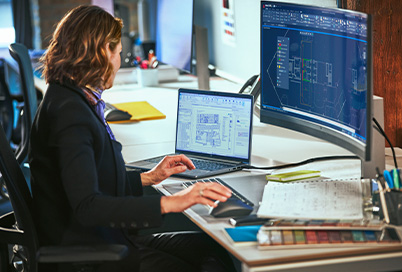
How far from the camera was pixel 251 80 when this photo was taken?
2490mm

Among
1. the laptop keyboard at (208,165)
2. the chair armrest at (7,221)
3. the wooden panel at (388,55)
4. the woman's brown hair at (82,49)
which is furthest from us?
the wooden panel at (388,55)

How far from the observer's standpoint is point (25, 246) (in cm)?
160

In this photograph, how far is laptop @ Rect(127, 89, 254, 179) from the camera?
1927mm

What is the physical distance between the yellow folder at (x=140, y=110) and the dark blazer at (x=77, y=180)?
46.1 inches

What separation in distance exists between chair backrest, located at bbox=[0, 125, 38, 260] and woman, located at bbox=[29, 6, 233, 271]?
28 mm

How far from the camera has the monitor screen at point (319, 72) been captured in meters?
1.50

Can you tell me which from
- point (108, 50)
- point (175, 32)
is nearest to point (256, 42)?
point (175, 32)

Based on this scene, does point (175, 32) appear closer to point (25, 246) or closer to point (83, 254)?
point (25, 246)

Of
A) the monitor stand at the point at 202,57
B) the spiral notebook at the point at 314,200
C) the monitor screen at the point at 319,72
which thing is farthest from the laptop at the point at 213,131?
the monitor stand at the point at 202,57

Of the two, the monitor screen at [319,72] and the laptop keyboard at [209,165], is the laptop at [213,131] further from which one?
the monitor screen at [319,72]

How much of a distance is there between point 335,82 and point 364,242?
0.51 meters

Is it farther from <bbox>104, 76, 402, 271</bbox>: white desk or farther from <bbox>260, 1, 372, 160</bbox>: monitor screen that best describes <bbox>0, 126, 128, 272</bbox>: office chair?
<bbox>260, 1, 372, 160</bbox>: monitor screen


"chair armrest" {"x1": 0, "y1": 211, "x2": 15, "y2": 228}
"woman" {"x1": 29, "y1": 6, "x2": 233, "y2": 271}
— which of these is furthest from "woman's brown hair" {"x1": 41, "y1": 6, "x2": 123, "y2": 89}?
"chair armrest" {"x1": 0, "y1": 211, "x2": 15, "y2": 228}

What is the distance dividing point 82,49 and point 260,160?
812 millimetres
